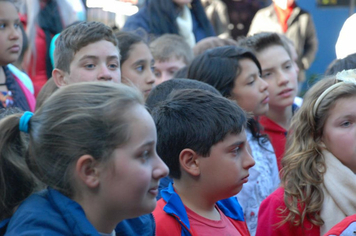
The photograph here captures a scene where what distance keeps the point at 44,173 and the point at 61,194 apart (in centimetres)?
10

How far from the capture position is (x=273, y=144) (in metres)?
3.97

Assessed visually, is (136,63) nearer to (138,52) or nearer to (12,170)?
(138,52)

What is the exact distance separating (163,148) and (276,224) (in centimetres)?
71

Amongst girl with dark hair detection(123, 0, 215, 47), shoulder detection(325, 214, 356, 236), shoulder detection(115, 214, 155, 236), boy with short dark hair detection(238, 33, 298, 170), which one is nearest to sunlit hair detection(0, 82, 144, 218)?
shoulder detection(115, 214, 155, 236)

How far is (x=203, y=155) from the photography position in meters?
2.42

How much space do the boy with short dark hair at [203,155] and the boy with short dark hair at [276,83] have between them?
5.08ft

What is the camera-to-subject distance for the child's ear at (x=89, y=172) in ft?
6.04

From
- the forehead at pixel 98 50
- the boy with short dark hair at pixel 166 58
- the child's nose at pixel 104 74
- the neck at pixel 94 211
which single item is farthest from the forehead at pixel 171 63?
the neck at pixel 94 211

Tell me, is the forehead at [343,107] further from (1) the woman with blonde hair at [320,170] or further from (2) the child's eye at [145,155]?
(2) the child's eye at [145,155]

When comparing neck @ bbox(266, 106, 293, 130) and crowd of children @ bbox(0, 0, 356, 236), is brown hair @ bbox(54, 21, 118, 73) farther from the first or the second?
neck @ bbox(266, 106, 293, 130)

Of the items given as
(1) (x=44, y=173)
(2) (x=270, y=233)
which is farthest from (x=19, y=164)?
(2) (x=270, y=233)

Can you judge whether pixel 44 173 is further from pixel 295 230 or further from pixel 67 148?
pixel 295 230

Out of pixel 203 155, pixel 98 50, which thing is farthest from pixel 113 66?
pixel 203 155

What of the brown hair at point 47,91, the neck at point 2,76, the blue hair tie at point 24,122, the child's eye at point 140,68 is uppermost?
the blue hair tie at point 24,122
